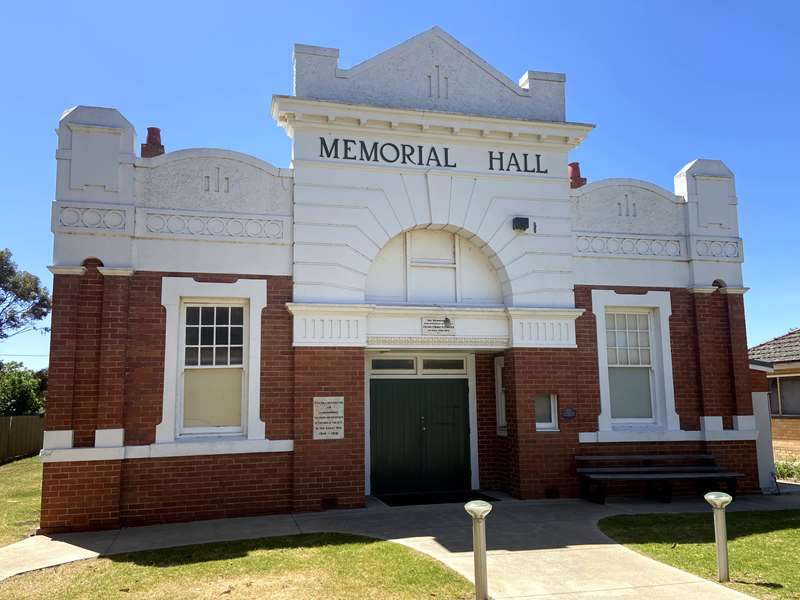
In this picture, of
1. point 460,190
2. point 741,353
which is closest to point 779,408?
point 741,353

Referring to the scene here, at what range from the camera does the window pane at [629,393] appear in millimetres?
12727

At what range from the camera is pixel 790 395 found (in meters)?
22.2

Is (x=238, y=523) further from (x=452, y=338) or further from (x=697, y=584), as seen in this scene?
(x=697, y=584)

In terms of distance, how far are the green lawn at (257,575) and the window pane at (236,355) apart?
3.18 metres

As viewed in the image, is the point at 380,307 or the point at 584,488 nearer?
the point at 380,307

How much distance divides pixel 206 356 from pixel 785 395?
19.8m

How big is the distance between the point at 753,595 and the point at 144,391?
8.44 meters

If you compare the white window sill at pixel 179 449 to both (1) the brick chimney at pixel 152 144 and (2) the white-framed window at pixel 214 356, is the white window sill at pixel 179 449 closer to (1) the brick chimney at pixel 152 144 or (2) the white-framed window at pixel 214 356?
(2) the white-framed window at pixel 214 356


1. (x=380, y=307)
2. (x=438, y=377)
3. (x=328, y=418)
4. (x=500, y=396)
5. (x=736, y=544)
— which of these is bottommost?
(x=736, y=544)

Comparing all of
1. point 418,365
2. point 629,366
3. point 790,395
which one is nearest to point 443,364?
point 418,365

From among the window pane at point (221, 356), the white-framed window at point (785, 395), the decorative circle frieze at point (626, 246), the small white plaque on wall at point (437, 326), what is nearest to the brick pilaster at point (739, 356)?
the decorative circle frieze at point (626, 246)

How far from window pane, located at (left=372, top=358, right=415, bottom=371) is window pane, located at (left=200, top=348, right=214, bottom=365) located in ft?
9.88

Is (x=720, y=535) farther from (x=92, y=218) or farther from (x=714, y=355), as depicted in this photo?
(x=92, y=218)

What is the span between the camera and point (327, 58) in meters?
11.8
